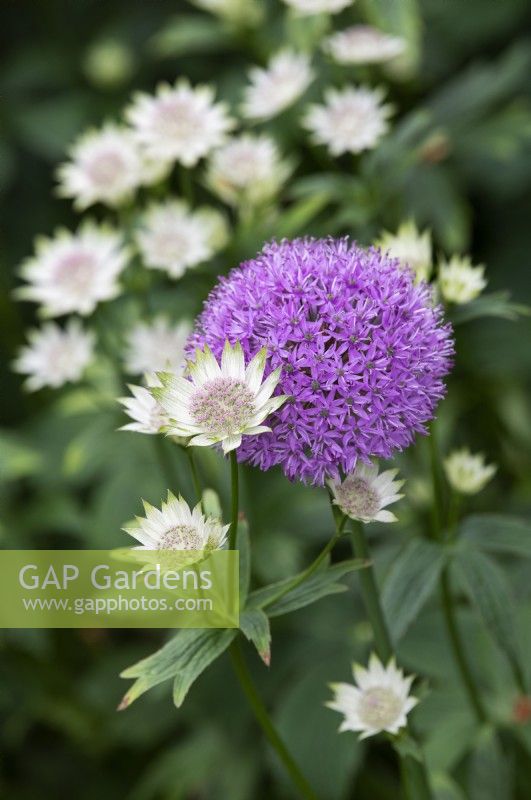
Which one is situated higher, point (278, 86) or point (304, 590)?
point (278, 86)

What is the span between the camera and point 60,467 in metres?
2.71

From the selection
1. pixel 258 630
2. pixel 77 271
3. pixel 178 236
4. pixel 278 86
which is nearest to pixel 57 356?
pixel 77 271

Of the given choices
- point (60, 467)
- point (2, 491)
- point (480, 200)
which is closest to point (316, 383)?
point (2, 491)

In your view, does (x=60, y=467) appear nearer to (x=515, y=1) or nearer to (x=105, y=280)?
(x=105, y=280)

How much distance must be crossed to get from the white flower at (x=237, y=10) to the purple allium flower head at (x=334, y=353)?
1472 millimetres

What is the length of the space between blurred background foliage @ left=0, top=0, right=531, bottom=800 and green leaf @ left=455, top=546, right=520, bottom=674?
29 cm

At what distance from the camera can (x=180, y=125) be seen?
2033 millimetres

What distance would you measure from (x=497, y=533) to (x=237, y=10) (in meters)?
1.50

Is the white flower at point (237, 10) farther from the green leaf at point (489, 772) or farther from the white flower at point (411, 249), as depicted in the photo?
the green leaf at point (489, 772)

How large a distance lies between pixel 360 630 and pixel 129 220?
99 centimetres

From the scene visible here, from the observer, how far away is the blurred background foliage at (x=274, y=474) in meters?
2.07

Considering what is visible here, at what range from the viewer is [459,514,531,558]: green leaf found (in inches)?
61.2

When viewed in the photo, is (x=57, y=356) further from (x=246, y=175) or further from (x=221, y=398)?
(x=221, y=398)

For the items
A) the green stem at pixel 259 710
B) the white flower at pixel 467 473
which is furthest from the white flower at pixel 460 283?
the green stem at pixel 259 710
